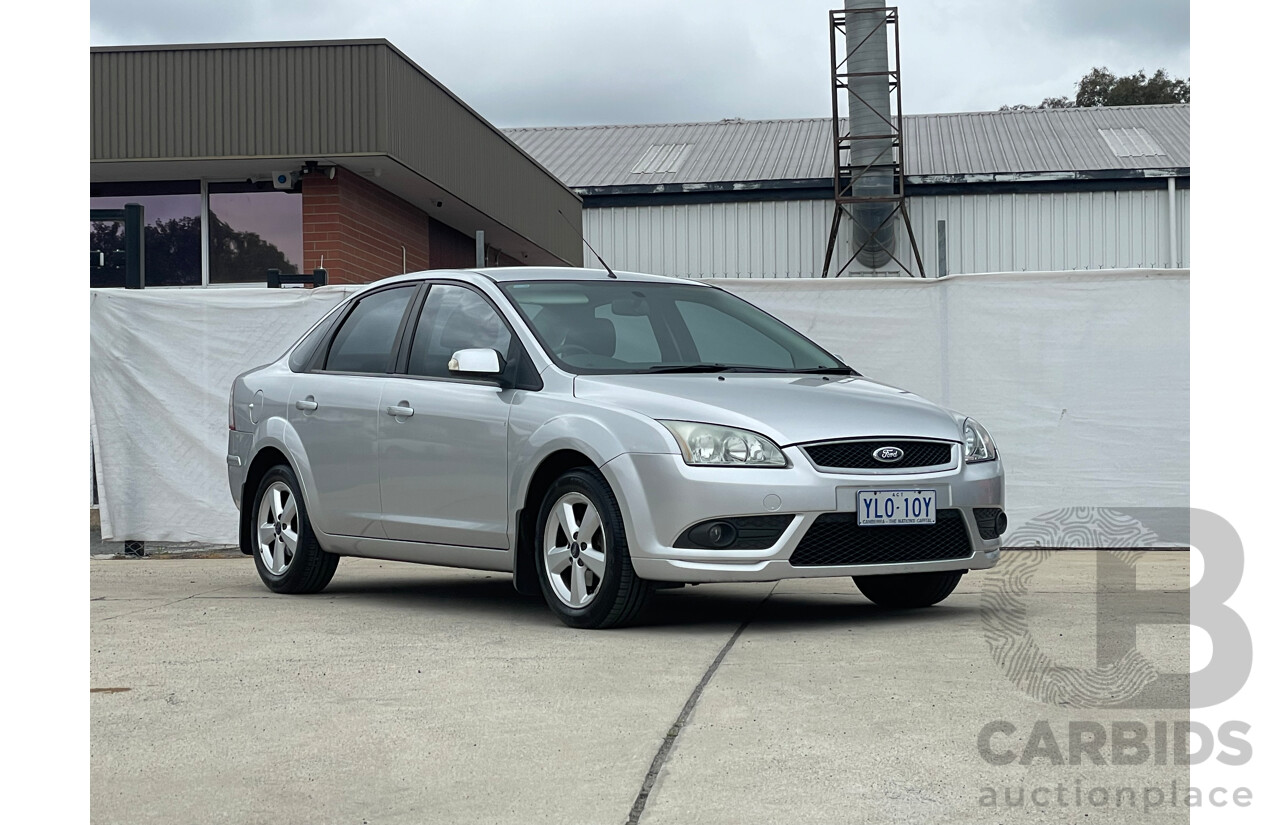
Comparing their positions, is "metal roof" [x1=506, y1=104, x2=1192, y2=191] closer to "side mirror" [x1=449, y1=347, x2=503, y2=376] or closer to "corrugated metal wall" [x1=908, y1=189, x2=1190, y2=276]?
"corrugated metal wall" [x1=908, y1=189, x2=1190, y2=276]

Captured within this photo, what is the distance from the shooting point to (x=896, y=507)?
21.5 feet

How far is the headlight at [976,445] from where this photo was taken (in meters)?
6.98

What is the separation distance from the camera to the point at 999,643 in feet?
20.1

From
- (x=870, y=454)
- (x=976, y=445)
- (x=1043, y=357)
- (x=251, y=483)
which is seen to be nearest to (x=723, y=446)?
(x=870, y=454)

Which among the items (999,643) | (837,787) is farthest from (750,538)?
(837,787)

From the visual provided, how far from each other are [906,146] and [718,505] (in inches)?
1139

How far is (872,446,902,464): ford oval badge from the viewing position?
21.6 ft

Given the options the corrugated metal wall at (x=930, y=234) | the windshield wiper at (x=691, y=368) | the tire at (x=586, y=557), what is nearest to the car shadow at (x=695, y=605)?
the tire at (x=586, y=557)

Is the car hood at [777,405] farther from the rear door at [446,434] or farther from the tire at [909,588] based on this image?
the tire at [909,588]

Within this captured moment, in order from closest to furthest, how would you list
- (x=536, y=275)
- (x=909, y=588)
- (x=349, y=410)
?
(x=909, y=588) → (x=536, y=275) → (x=349, y=410)

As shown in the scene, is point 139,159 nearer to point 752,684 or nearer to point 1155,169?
point 752,684

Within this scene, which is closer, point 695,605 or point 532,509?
point 532,509

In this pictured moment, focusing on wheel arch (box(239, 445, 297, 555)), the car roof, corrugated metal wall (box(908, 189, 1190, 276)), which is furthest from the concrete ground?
corrugated metal wall (box(908, 189, 1190, 276))

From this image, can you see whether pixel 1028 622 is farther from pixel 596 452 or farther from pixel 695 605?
pixel 596 452
